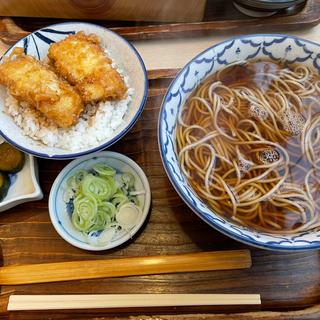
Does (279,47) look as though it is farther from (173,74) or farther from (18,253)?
(18,253)

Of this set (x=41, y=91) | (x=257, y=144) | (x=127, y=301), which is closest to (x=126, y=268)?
(x=127, y=301)

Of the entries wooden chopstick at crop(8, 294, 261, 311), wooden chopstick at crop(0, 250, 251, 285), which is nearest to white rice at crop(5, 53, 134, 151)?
wooden chopstick at crop(0, 250, 251, 285)

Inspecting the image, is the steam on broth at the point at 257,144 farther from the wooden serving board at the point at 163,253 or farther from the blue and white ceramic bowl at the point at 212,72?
the wooden serving board at the point at 163,253

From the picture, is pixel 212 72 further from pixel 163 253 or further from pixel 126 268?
pixel 126 268

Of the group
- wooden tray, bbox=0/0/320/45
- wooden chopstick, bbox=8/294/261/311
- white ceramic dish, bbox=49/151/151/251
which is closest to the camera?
wooden chopstick, bbox=8/294/261/311

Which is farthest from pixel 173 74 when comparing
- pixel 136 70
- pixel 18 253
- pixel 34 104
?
pixel 18 253

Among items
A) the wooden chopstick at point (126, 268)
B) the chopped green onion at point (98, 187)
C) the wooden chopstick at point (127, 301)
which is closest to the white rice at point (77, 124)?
the chopped green onion at point (98, 187)

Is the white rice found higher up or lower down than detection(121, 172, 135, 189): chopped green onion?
higher up

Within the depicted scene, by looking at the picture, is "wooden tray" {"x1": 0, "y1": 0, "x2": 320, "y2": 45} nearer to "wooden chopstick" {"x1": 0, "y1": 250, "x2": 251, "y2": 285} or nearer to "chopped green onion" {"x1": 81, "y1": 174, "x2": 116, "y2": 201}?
"chopped green onion" {"x1": 81, "y1": 174, "x2": 116, "y2": 201}
